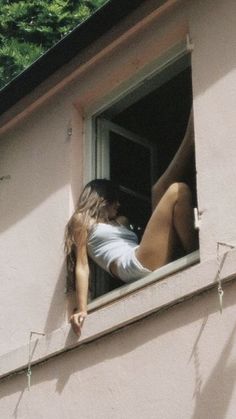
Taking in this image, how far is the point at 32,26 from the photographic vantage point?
1459 cm

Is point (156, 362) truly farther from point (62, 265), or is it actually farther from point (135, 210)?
point (135, 210)

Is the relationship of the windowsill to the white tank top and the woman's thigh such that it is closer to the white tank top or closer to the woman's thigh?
the woman's thigh

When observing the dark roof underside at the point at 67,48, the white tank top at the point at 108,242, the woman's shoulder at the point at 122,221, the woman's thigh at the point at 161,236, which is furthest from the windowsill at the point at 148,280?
the dark roof underside at the point at 67,48

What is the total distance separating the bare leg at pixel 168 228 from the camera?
246 inches

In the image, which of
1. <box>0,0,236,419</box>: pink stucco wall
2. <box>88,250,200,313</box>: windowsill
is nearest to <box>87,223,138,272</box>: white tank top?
<box>88,250,200,313</box>: windowsill

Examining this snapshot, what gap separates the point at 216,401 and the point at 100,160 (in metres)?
2.63

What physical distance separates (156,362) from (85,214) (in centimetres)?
151

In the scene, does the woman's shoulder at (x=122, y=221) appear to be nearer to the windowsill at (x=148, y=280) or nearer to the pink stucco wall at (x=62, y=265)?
the pink stucco wall at (x=62, y=265)

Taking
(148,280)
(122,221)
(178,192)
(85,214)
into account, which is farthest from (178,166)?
(148,280)

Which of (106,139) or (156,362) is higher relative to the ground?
(106,139)

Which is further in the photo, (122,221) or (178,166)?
(122,221)

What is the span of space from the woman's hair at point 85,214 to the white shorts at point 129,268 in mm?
434

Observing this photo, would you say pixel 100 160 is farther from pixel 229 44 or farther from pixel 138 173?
pixel 229 44

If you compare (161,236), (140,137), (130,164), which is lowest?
(161,236)
